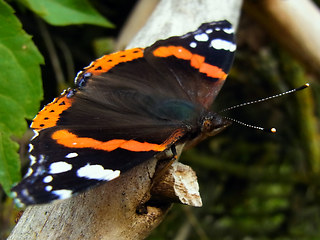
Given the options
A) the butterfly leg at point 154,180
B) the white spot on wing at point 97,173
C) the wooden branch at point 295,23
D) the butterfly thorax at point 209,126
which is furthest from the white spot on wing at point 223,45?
the white spot on wing at point 97,173

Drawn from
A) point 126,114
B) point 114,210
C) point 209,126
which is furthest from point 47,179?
point 209,126

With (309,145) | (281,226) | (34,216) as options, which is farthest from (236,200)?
(34,216)

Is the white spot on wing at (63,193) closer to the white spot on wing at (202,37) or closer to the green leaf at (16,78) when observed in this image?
the green leaf at (16,78)

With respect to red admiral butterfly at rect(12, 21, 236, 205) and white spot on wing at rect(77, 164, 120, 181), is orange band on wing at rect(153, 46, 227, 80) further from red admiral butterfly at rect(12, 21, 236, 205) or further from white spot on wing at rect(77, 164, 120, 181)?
white spot on wing at rect(77, 164, 120, 181)

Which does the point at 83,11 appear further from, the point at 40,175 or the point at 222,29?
the point at 40,175

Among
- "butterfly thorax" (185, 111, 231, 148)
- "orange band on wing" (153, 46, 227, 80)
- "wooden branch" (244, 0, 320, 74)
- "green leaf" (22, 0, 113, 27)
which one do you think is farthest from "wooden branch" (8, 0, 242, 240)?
"wooden branch" (244, 0, 320, 74)

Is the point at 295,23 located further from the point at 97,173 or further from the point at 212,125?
the point at 97,173
